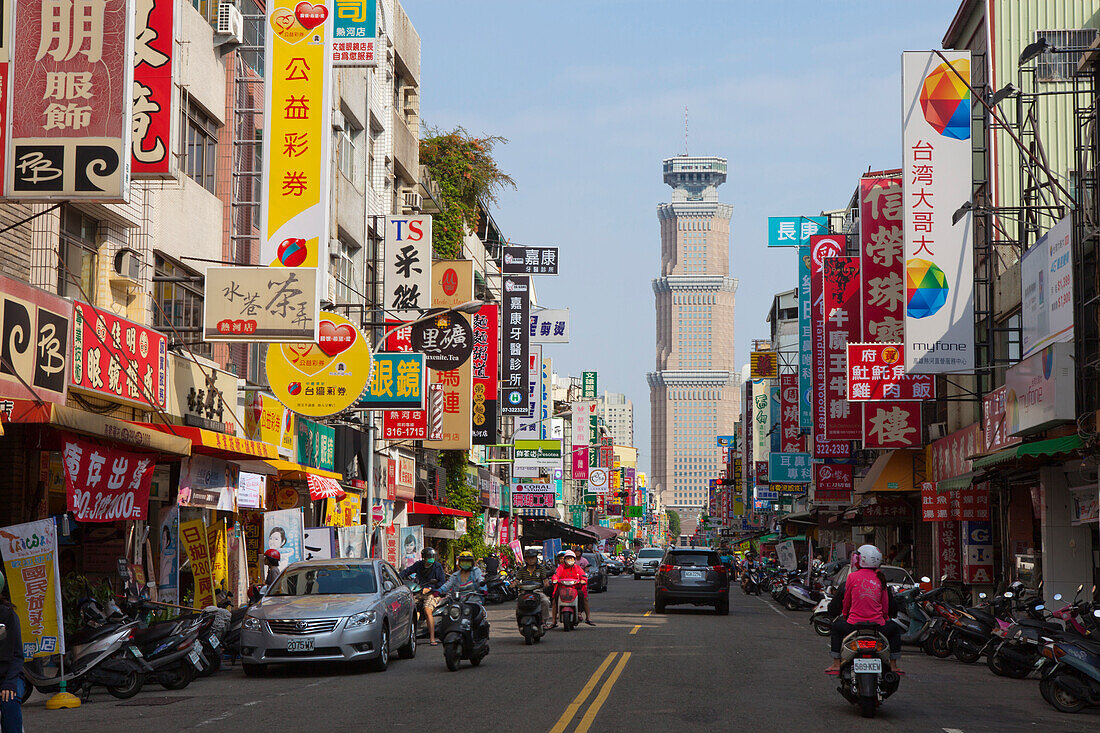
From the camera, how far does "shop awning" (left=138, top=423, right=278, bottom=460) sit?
64.3ft

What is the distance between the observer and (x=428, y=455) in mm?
49531

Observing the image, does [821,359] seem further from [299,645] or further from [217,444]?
[299,645]

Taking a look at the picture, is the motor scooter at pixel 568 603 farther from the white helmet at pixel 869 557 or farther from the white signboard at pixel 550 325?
the white signboard at pixel 550 325

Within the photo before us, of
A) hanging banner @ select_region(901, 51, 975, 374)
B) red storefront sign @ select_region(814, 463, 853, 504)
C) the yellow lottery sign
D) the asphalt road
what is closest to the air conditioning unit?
the yellow lottery sign

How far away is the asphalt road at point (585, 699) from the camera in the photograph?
11688 mm

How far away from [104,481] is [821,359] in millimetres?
29174

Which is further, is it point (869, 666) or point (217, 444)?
point (217, 444)

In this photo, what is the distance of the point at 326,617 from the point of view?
16.2 m

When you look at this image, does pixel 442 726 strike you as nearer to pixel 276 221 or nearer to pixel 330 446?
pixel 276 221

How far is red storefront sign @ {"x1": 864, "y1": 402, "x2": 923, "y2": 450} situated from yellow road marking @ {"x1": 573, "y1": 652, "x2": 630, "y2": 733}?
61.8 feet

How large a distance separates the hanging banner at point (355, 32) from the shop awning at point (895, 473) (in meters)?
19.1

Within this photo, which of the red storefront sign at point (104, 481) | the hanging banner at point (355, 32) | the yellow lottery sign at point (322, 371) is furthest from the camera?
A: the hanging banner at point (355, 32)

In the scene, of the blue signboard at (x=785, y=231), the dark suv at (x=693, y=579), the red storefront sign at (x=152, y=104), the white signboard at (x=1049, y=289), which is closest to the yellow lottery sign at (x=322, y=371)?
the red storefront sign at (x=152, y=104)

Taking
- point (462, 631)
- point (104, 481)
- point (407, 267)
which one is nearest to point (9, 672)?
point (104, 481)
